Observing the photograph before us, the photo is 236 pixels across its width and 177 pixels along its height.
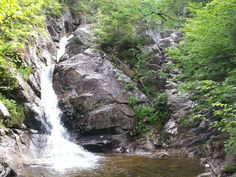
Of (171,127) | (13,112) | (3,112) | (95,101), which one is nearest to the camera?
(3,112)

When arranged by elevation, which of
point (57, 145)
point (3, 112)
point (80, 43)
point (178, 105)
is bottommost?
point (57, 145)

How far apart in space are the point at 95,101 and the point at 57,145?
348 centimetres

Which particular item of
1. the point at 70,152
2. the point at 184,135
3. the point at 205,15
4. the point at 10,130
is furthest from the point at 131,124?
the point at 205,15

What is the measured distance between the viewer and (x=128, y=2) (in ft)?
59.3

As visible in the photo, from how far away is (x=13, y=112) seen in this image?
13.9m

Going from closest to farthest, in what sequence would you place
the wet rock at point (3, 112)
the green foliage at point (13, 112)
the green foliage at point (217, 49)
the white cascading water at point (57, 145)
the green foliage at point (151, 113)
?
the green foliage at point (217, 49) < the white cascading water at point (57, 145) < the wet rock at point (3, 112) < the green foliage at point (13, 112) < the green foliage at point (151, 113)

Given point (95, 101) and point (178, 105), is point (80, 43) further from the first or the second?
point (178, 105)

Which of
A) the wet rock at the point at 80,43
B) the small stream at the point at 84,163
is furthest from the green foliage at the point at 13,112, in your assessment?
the wet rock at the point at 80,43

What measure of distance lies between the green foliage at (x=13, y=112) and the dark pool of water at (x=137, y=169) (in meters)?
3.23

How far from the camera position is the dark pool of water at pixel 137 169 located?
10.6m

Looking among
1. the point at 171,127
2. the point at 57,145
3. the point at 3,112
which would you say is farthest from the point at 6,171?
the point at 171,127

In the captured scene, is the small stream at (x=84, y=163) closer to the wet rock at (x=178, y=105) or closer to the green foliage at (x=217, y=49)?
the green foliage at (x=217, y=49)

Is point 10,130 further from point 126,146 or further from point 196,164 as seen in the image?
point 196,164

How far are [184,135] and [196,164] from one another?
4.21 m
